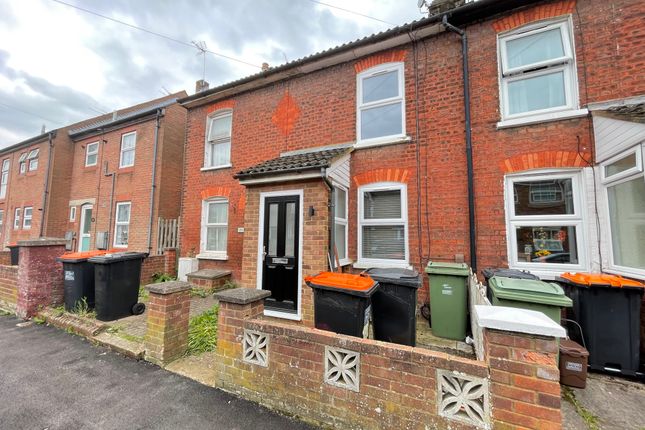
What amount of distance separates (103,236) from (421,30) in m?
13.5

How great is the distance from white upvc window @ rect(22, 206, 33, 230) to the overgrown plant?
15.7 meters

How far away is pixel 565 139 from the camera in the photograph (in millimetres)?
4539

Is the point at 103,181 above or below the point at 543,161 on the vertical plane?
above

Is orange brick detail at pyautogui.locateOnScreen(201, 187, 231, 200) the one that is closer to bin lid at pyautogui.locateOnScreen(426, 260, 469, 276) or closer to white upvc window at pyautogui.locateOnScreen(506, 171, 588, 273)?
bin lid at pyautogui.locateOnScreen(426, 260, 469, 276)

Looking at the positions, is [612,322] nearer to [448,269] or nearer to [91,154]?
[448,269]

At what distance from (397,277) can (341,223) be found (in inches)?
96.9

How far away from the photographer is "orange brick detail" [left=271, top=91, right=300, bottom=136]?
7137mm

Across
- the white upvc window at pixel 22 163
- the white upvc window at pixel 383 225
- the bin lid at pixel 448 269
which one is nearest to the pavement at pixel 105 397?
the bin lid at pixel 448 269

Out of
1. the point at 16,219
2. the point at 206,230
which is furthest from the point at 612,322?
the point at 16,219

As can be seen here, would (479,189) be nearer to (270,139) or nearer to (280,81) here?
(270,139)

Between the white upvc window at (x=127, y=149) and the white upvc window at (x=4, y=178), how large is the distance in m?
11.1

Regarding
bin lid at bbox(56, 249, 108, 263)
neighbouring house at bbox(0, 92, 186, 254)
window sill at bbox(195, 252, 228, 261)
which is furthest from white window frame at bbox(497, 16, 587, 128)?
neighbouring house at bbox(0, 92, 186, 254)

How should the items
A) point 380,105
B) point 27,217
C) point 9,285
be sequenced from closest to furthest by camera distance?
point 9,285 → point 380,105 → point 27,217

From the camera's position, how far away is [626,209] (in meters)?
3.87
